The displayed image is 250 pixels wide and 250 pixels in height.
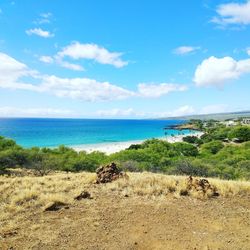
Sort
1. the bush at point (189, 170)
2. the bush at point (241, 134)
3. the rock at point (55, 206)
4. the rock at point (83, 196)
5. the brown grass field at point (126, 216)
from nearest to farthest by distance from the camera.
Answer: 1. the brown grass field at point (126, 216)
2. the rock at point (55, 206)
3. the rock at point (83, 196)
4. the bush at point (189, 170)
5. the bush at point (241, 134)

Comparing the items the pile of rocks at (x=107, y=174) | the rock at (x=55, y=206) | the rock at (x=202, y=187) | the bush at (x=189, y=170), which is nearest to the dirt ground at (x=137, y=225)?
the rock at (x=55, y=206)

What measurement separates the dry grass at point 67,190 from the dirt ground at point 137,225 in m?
0.54

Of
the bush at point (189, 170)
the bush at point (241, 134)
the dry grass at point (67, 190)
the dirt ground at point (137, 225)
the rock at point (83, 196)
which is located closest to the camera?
the dirt ground at point (137, 225)

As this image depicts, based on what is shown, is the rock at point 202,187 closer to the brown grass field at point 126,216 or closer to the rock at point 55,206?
the brown grass field at point 126,216

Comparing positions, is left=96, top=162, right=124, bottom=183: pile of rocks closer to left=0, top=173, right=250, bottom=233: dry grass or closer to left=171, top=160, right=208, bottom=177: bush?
left=0, top=173, right=250, bottom=233: dry grass

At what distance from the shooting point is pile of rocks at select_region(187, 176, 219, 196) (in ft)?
39.0

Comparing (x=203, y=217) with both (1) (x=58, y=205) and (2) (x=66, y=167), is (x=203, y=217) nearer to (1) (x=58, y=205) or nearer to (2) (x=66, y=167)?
(1) (x=58, y=205)

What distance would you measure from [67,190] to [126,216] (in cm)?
396

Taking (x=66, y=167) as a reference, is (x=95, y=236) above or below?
above

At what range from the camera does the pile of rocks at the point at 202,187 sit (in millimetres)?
11898

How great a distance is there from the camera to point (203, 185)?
1230cm

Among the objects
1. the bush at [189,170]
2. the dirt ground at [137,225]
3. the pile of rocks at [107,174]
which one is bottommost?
the bush at [189,170]

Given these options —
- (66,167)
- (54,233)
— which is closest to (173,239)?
(54,233)

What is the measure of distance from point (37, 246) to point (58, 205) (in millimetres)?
3220
